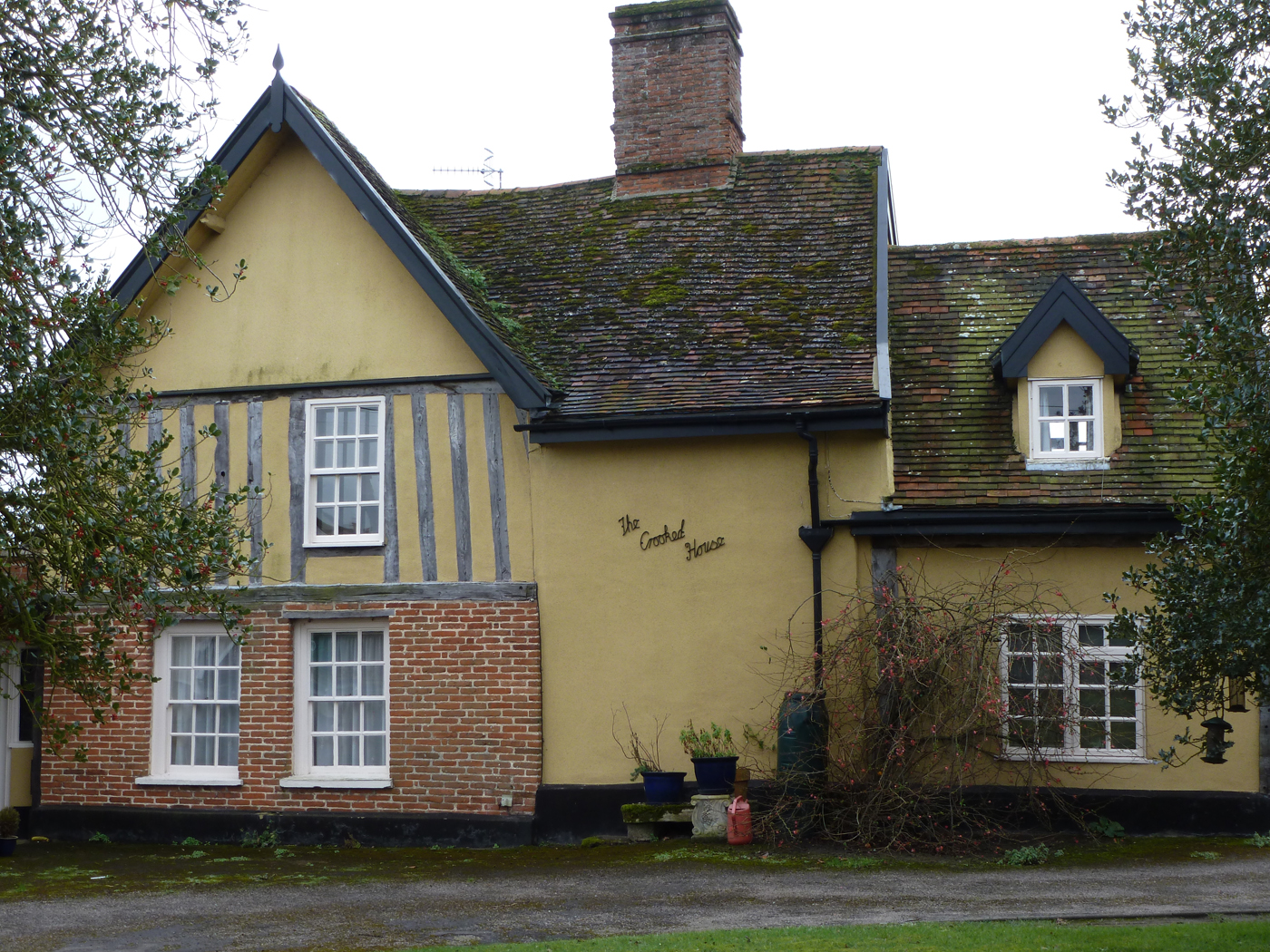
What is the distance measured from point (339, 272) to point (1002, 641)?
7343 millimetres

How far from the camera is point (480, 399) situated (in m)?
12.8

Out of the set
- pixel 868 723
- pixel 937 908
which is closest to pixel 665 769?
pixel 868 723

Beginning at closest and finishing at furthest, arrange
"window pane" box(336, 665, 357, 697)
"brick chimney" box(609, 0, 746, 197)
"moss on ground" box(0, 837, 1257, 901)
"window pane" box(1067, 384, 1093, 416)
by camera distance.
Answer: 1. "moss on ground" box(0, 837, 1257, 901)
2. "window pane" box(1067, 384, 1093, 416)
3. "window pane" box(336, 665, 357, 697)
4. "brick chimney" box(609, 0, 746, 197)

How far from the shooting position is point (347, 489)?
1309cm

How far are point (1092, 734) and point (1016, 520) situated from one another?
2.05 m

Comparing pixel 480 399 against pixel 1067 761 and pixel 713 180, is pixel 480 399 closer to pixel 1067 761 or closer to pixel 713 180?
pixel 713 180

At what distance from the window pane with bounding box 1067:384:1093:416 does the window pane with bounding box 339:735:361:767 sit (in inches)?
302

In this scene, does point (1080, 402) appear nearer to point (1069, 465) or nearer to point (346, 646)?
point (1069, 465)

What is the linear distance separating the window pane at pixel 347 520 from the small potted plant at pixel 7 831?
13.2 ft

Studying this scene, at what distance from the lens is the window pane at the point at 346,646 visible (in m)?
13.1

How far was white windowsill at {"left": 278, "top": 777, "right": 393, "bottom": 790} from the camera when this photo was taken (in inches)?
498

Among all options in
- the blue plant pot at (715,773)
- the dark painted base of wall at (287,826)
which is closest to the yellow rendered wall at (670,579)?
the blue plant pot at (715,773)

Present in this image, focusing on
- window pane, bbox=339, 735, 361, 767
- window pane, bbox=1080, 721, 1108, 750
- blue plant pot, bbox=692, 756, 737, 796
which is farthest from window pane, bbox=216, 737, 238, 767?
window pane, bbox=1080, 721, 1108, 750

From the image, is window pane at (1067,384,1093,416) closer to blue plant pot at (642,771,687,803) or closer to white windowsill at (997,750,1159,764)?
white windowsill at (997,750,1159,764)
